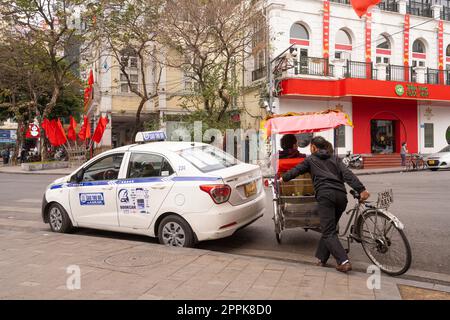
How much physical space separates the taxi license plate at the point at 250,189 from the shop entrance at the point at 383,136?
70.1 ft

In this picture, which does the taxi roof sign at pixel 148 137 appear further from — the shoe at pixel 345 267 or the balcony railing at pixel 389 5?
the balcony railing at pixel 389 5

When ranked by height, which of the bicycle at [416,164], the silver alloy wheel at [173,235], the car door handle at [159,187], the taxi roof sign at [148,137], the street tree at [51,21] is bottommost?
the silver alloy wheel at [173,235]

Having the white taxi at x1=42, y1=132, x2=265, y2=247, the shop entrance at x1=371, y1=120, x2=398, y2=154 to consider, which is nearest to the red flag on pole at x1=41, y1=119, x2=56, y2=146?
the shop entrance at x1=371, y1=120, x2=398, y2=154

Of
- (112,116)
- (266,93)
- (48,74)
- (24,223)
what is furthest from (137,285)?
(48,74)

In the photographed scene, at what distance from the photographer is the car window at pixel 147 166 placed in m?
6.21

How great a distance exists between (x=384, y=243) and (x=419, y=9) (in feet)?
91.1

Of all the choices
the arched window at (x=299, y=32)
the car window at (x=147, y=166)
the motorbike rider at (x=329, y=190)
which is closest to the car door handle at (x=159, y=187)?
the car window at (x=147, y=166)

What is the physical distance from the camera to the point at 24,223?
331 inches

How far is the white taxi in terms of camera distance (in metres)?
5.83

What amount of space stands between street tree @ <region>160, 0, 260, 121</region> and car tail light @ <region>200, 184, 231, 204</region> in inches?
555

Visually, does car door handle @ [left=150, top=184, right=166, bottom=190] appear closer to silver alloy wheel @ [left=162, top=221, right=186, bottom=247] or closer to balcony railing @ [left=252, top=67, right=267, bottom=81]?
silver alloy wheel @ [left=162, top=221, right=186, bottom=247]

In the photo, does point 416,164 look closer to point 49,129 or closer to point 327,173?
point 327,173

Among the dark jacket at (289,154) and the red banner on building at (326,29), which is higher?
the red banner on building at (326,29)

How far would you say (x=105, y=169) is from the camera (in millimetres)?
6879
